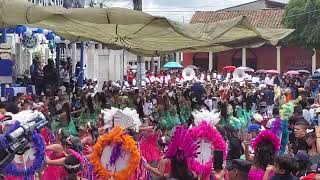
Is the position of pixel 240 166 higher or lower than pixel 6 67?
lower

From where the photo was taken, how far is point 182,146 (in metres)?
5.72

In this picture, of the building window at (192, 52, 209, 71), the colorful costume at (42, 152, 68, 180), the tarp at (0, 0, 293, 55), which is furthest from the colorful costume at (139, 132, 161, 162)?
the building window at (192, 52, 209, 71)

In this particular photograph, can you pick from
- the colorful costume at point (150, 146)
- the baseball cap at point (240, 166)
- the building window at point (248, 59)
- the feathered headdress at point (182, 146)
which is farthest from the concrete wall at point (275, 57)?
the feathered headdress at point (182, 146)

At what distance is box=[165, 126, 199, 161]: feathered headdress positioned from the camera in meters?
5.57

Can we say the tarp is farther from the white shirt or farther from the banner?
the white shirt

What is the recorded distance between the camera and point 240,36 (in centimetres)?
1266

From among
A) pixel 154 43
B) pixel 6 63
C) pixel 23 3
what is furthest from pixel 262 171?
pixel 6 63

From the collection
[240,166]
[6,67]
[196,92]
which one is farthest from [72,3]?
[240,166]

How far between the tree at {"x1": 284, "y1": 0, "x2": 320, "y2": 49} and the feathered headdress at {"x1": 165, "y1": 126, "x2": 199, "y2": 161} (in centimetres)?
3910

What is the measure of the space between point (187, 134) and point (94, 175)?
151cm

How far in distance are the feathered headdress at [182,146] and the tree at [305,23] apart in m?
Result: 39.1

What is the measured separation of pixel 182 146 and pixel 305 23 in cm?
4089

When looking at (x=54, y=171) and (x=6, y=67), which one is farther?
(x=6, y=67)

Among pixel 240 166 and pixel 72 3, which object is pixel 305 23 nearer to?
pixel 72 3
